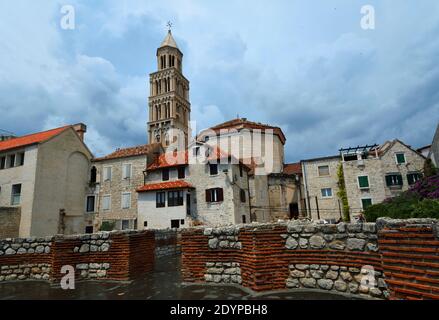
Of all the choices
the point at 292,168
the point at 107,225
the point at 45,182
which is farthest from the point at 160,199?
the point at 292,168

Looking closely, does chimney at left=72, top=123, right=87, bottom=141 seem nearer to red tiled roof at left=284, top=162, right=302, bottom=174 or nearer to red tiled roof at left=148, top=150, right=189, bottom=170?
red tiled roof at left=148, top=150, right=189, bottom=170

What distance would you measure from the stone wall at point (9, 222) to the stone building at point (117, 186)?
8.00 meters

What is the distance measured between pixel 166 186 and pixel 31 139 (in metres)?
15.9

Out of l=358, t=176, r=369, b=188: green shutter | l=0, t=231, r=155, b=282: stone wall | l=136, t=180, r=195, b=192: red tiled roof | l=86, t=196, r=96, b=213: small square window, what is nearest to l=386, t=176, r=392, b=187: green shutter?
l=358, t=176, r=369, b=188: green shutter

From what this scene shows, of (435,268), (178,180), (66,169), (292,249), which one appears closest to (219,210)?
(178,180)

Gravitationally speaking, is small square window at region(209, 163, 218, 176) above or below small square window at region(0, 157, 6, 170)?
below

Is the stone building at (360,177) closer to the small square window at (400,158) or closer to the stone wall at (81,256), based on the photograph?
the small square window at (400,158)

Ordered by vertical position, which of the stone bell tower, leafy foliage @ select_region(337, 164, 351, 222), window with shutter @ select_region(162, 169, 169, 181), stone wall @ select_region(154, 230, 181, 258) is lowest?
stone wall @ select_region(154, 230, 181, 258)

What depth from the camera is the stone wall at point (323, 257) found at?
4.11m

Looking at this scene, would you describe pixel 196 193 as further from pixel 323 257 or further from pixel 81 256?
pixel 323 257

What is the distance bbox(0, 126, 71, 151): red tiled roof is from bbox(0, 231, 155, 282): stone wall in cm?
2218

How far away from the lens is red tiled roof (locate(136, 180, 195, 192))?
92.5 feet

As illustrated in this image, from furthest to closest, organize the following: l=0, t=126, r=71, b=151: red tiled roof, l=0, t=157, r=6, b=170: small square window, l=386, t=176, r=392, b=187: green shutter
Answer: l=386, t=176, r=392, b=187: green shutter < l=0, t=157, r=6, b=170: small square window < l=0, t=126, r=71, b=151: red tiled roof
